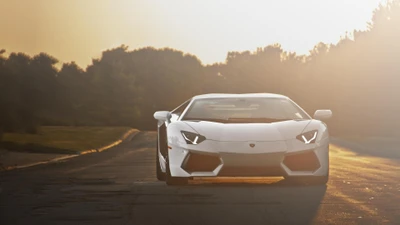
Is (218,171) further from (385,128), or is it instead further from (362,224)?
(385,128)

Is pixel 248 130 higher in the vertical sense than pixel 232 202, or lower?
higher

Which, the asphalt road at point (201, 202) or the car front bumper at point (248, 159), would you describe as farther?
the car front bumper at point (248, 159)

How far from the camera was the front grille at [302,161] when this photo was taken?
1262 cm

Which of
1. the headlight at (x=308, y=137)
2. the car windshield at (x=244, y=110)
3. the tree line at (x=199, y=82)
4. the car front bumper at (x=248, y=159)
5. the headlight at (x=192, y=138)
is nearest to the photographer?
the car front bumper at (x=248, y=159)

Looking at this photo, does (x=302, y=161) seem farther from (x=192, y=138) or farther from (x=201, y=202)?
(x=201, y=202)

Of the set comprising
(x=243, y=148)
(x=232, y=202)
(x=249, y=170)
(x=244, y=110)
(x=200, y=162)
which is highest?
(x=244, y=110)

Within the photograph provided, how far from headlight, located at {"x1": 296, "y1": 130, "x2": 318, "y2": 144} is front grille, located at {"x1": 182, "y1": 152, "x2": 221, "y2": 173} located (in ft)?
4.36

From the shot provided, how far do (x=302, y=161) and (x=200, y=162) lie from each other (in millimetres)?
1539

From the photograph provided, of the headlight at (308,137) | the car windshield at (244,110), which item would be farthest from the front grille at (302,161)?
the car windshield at (244,110)

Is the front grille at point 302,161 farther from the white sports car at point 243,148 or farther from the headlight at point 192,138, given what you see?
the headlight at point 192,138

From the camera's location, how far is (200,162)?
1266 cm

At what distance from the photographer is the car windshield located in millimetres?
13703

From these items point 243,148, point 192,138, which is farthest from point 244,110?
point 243,148

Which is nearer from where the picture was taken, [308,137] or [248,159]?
[248,159]
